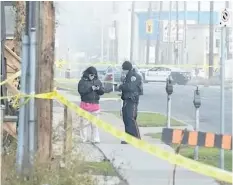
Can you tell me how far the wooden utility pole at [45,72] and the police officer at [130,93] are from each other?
533 centimetres

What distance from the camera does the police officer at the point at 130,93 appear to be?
12461 millimetres

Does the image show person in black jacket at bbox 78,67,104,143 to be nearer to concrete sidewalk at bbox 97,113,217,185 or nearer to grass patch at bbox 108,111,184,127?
concrete sidewalk at bbox 97,113,217,185

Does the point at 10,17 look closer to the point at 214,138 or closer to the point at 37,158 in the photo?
the point at 37,158

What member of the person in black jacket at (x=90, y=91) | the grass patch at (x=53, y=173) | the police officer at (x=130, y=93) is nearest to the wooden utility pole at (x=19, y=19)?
the person in black jacket at (x=90, y=91)

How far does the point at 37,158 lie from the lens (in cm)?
695

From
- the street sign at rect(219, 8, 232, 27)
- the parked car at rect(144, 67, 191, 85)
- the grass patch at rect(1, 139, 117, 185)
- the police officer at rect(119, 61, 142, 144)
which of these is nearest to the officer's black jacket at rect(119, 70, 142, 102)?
the police officer at rect(119, 61, 142, 144)

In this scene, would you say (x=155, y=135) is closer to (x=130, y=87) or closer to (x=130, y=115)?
(x=130, y=115)

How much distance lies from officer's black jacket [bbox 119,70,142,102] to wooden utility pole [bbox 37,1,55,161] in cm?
532

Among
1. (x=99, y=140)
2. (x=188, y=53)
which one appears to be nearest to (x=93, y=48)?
(x=188, y=53)

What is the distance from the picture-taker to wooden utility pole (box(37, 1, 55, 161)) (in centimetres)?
707

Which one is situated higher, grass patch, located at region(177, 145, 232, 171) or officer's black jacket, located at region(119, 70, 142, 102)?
officer's black jacket, located at region(119, 70, 142, 102)

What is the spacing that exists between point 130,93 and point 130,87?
11 cm

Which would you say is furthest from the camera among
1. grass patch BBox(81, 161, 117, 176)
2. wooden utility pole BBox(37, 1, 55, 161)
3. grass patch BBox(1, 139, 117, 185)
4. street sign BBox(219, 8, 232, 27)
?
street sign BBox(219, 8, 232, 27)

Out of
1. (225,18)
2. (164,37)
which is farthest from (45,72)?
(164,37)
